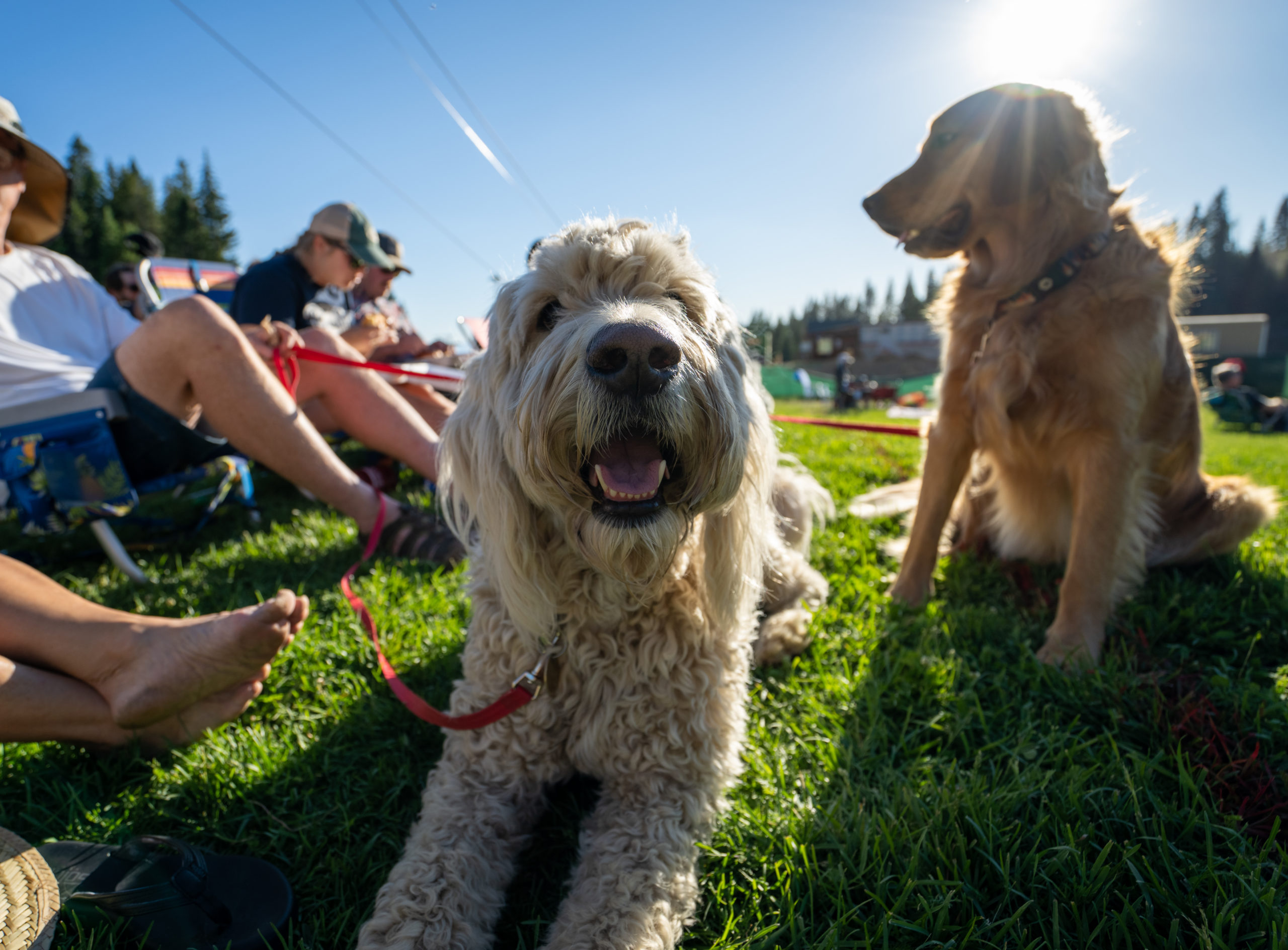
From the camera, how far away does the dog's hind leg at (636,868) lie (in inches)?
51.6

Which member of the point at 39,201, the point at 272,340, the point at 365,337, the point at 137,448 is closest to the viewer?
the point at 137,448

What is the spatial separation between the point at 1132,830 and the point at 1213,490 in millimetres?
2379

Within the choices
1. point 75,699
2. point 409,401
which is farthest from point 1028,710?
point 409,401

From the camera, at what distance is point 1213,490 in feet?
9.87

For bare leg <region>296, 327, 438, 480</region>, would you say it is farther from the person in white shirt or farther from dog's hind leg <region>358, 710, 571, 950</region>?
dog's hind leg <region>358, 710, 571, 950</region>

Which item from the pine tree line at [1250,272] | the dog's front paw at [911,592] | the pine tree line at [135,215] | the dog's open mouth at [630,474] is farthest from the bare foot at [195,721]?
the pine tree line at [1250,272]

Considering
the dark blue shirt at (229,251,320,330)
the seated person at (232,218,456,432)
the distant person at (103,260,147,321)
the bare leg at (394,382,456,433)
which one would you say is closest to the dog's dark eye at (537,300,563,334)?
the seated person at (232,218,456,432)

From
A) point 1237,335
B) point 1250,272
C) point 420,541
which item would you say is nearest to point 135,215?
point 420,541

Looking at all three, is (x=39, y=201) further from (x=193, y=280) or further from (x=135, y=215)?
(x=135, y=215)

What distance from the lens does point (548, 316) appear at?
5.88 feet

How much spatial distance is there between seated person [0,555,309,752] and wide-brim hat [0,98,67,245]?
287 centimetres

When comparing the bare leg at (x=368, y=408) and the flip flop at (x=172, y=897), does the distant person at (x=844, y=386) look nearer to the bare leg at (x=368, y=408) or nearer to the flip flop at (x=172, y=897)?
the bare leg at (x=368, y=408)

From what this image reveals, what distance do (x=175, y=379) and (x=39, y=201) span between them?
1947 millimetres

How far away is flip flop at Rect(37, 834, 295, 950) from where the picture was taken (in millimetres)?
1258
